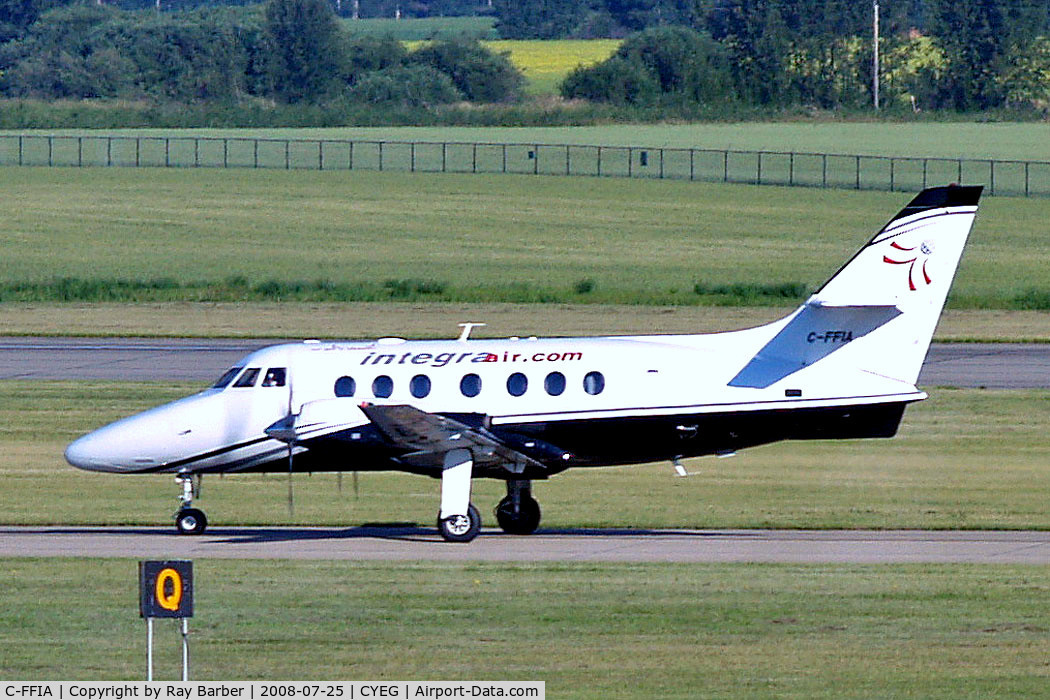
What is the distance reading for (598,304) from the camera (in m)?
60.3

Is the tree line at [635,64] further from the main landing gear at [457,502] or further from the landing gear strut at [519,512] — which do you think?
the main landing gear at [457,502]

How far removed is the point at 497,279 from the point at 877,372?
45023mm

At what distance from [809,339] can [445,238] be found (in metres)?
57.2

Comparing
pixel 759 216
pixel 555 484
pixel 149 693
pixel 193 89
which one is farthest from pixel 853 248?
pixel 193 89

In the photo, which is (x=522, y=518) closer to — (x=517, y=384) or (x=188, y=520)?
(x=517, y=384)

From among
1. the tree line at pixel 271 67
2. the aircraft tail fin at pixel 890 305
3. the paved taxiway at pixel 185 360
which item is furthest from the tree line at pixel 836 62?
the aircraft tail fin at pixel 890 305

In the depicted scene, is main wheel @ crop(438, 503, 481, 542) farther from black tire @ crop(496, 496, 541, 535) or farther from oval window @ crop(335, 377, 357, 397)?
oval window @ crop(335, 377, 357, 397)

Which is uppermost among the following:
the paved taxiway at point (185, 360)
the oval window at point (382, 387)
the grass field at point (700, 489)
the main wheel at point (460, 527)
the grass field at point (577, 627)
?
the oval window at point (382, 387)

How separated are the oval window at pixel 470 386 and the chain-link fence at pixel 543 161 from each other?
73.3 m

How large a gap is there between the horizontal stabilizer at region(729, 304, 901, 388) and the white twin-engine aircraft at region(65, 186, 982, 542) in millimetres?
19

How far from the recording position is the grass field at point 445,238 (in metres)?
65.8

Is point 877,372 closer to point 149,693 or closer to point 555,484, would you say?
point 555,484

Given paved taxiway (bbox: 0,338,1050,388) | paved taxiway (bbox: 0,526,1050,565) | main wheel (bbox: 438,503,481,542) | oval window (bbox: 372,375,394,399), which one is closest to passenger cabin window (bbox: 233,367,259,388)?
oval window (bbox: 372,375,394,399)

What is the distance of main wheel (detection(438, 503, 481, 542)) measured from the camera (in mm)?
25703
